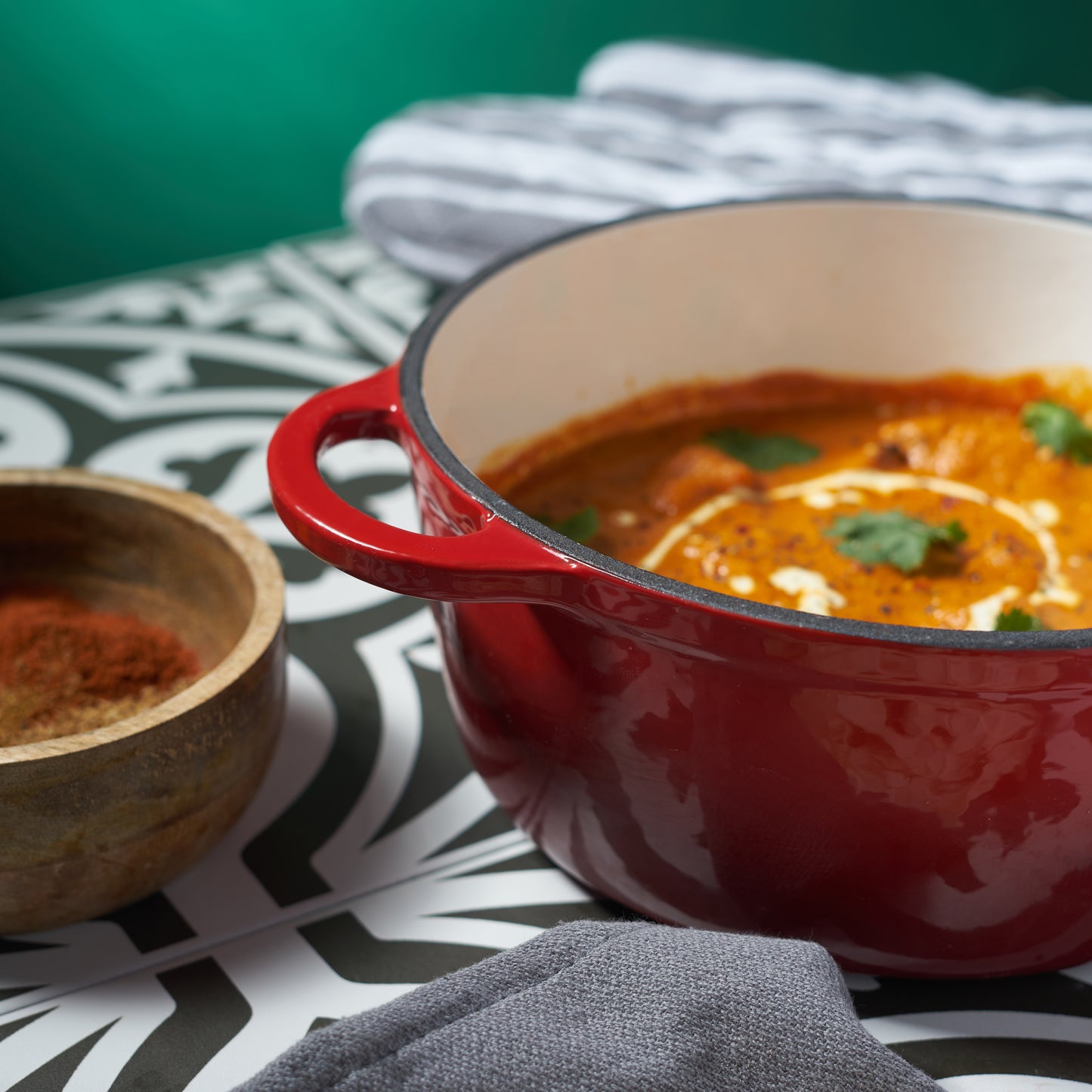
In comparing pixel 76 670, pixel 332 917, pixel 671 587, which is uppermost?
pixel 671 587

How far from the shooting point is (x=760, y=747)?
461 mm

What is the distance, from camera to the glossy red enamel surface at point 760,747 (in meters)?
0.43

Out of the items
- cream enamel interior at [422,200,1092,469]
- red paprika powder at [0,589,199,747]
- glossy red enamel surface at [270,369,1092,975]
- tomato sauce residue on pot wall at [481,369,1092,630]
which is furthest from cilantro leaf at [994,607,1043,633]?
red paprika powder at [0,589,199,747]

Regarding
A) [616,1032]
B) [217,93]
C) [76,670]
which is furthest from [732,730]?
[217,93]

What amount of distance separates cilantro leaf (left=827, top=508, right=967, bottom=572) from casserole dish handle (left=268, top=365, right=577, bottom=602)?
1.06 feet

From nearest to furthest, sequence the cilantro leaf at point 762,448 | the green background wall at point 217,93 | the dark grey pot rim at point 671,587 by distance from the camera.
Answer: the dark grey pot rim at point 671,587 < the cilantro leaf at point 762,448 < the green background wall at point 217,93

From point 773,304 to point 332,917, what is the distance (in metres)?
0.56

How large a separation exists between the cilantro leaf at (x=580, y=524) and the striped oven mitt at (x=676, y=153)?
14.8 inches

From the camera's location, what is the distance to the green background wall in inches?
63.2

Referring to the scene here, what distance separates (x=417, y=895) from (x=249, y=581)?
0.59ft

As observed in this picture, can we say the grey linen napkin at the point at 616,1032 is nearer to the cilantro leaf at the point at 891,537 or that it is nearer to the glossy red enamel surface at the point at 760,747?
the glossy red enamel surface at the point at 760,747

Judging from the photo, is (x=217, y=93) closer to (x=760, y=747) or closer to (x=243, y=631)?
(x=243, y=631)

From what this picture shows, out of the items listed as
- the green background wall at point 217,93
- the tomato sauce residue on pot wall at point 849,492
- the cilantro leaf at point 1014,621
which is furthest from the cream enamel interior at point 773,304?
the green background wall at point 217,93

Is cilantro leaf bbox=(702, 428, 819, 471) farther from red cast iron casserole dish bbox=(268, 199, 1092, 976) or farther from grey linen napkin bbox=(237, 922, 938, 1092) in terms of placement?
grey linen napkin bbox=(237, 922, 938, 1092)
